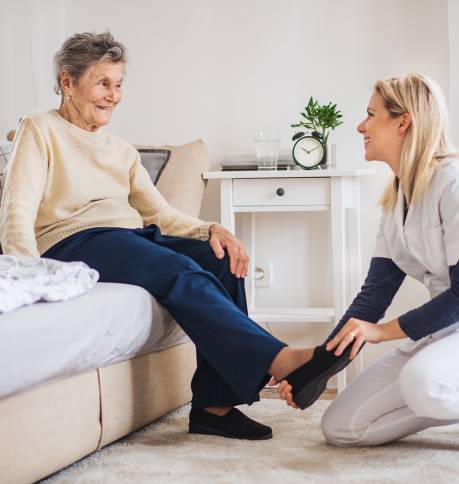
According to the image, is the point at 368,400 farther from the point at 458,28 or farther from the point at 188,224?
the point at 458,28

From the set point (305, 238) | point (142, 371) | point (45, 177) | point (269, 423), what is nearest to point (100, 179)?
point (45, 177)

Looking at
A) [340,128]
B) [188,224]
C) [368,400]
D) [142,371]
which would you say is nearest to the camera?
[368,400]

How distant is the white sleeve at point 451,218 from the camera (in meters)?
1.84

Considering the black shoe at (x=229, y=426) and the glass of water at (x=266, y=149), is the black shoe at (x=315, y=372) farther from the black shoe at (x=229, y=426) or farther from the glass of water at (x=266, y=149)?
the glass of water at (x=266, y=149)

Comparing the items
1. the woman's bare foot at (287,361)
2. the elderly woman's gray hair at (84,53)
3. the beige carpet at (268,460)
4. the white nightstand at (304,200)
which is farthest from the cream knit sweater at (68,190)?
the woman's bare foot at (287,361)

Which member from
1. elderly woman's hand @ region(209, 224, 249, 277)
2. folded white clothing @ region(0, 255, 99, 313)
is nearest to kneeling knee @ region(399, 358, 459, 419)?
elderly woman's hand @ region(209, 224, 249, 277)

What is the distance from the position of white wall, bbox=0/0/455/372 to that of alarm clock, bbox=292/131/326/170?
0.81 ft

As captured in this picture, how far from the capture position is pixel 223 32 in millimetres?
3271

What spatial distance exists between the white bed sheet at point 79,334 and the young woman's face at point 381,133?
640mm

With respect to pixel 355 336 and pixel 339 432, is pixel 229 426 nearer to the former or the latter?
pixel 339 432

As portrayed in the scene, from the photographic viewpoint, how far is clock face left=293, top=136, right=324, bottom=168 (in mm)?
2934

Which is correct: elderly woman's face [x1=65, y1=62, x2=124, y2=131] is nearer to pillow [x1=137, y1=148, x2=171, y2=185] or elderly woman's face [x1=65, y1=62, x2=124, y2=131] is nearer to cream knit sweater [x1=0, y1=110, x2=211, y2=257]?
cream knit sweater [x1=0, y1=110, x2=211, y2=257]

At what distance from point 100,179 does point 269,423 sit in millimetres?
809

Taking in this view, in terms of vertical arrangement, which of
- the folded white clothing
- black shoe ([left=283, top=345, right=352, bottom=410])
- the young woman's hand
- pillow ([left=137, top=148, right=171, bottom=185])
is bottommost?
black shoe ([left=283, top=345, right=352, bottom=410])
